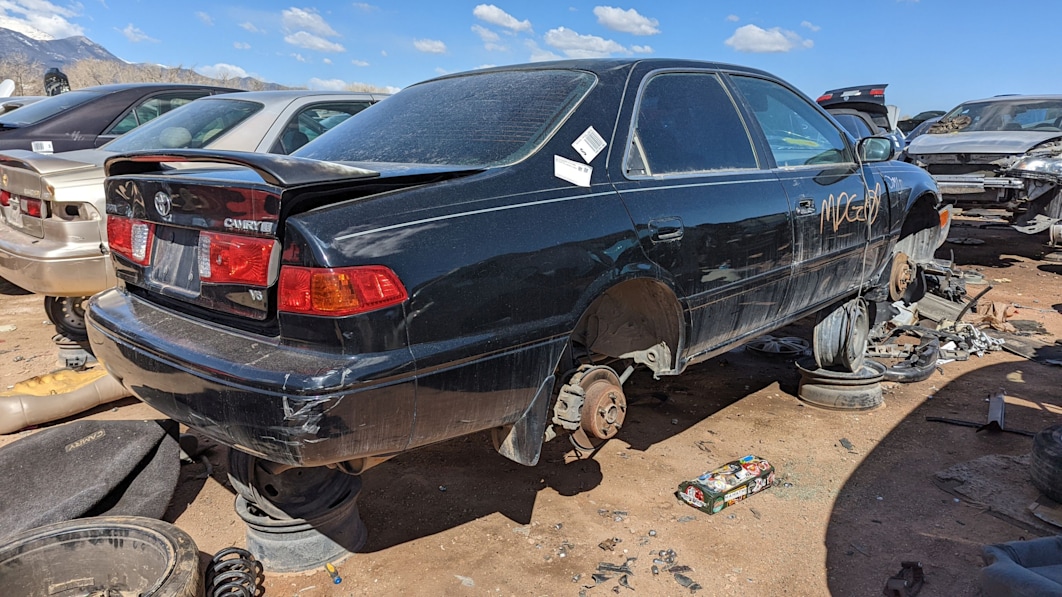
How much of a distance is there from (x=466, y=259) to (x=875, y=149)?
2912mm

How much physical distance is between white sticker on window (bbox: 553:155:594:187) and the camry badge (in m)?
1.24

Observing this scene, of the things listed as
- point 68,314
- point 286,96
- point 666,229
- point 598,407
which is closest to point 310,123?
point 286,96

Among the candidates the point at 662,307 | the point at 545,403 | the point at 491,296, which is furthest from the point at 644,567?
the point at 491,296

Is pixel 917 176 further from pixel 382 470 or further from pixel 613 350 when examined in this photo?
pixel 382 470

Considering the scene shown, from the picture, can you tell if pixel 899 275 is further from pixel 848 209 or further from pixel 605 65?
pixel 605 65

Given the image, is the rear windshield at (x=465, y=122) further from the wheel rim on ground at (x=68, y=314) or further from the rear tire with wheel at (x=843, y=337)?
the wheel rim on ground at (x=68, y=314)

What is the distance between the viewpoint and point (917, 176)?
14.7 feet

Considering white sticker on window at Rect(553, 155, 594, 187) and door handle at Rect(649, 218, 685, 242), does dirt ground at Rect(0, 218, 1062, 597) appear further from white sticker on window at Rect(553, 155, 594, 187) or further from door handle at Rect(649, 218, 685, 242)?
white sticker on window at Rect(553, 155, 594, 187)

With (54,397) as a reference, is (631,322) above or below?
above

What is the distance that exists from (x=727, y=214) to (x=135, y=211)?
2219 mm

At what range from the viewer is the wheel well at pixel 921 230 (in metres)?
4.71

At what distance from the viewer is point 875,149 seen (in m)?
3.83

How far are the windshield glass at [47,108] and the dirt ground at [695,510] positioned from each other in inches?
114

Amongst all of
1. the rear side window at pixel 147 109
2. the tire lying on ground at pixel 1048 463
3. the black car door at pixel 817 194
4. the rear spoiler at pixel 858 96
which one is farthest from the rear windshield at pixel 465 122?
the rear spoiler at pixel 858 96
